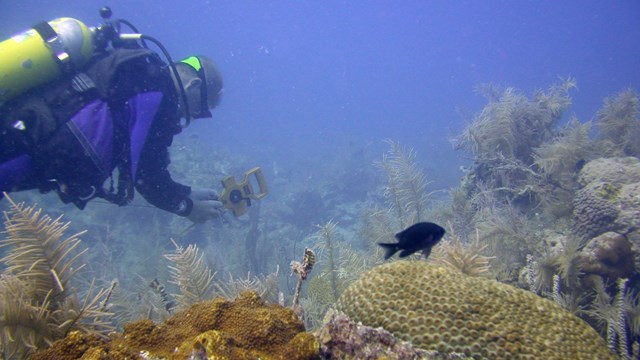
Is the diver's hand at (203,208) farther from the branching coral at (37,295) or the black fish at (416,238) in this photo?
the black fish at (416,238)

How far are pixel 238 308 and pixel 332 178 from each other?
20.0 m

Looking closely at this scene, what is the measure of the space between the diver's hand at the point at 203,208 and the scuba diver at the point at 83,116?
202 mm

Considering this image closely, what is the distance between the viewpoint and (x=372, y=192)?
1873 cm

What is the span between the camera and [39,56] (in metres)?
4.54

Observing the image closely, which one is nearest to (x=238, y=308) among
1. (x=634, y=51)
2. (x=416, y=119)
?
(x=416, y=119)

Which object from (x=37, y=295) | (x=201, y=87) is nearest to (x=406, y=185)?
(x=201, y=87)

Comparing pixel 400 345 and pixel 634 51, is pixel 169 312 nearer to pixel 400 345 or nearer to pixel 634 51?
pixel 400 345

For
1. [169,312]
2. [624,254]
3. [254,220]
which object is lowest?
[254,220]

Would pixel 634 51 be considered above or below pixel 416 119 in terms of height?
above

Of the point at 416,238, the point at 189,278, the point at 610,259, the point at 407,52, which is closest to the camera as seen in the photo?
the point at 416,238

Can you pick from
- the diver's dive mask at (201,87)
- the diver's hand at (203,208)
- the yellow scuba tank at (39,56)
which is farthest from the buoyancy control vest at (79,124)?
the diver's hand at (203,208)

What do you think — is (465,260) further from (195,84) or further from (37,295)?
(195,84)

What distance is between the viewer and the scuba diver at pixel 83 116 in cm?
428

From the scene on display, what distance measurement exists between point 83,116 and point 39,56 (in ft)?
3.58
